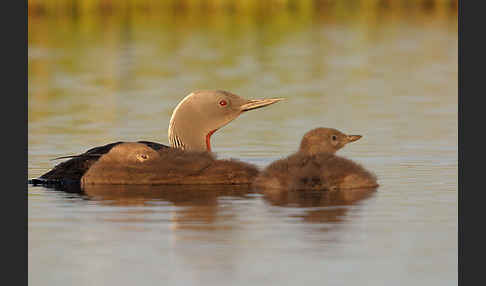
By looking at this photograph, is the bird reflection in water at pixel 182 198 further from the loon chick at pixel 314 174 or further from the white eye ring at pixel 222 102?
the white eye ring at pixel 222 102

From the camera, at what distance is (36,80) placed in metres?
19.4

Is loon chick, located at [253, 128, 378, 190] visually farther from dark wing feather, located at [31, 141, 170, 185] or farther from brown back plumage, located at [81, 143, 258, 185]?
dark wing feather, located at [31, 141, 170, 185]

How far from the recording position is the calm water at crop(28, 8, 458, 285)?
7004 mm

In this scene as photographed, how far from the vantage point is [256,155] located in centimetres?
1127

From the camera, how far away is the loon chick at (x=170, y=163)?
9727 millimetres

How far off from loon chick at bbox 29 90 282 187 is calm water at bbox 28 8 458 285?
192 mm

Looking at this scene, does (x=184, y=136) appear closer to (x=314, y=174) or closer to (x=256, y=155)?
(x=256, y=155)

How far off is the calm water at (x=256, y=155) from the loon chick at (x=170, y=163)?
0.19 m

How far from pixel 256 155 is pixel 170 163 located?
64.6 inches

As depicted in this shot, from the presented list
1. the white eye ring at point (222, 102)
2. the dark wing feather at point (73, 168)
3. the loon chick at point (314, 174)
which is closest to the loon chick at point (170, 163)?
the dark wing feather at point (73, 168)

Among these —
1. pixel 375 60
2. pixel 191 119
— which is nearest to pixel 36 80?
pixel 375 60

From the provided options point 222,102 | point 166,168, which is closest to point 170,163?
point 166,168

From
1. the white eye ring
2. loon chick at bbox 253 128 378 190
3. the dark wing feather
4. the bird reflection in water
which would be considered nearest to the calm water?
the bird reflection in water

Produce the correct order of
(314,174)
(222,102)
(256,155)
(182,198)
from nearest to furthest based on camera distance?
(182,198), (314,174), (222,102), (256,155)
